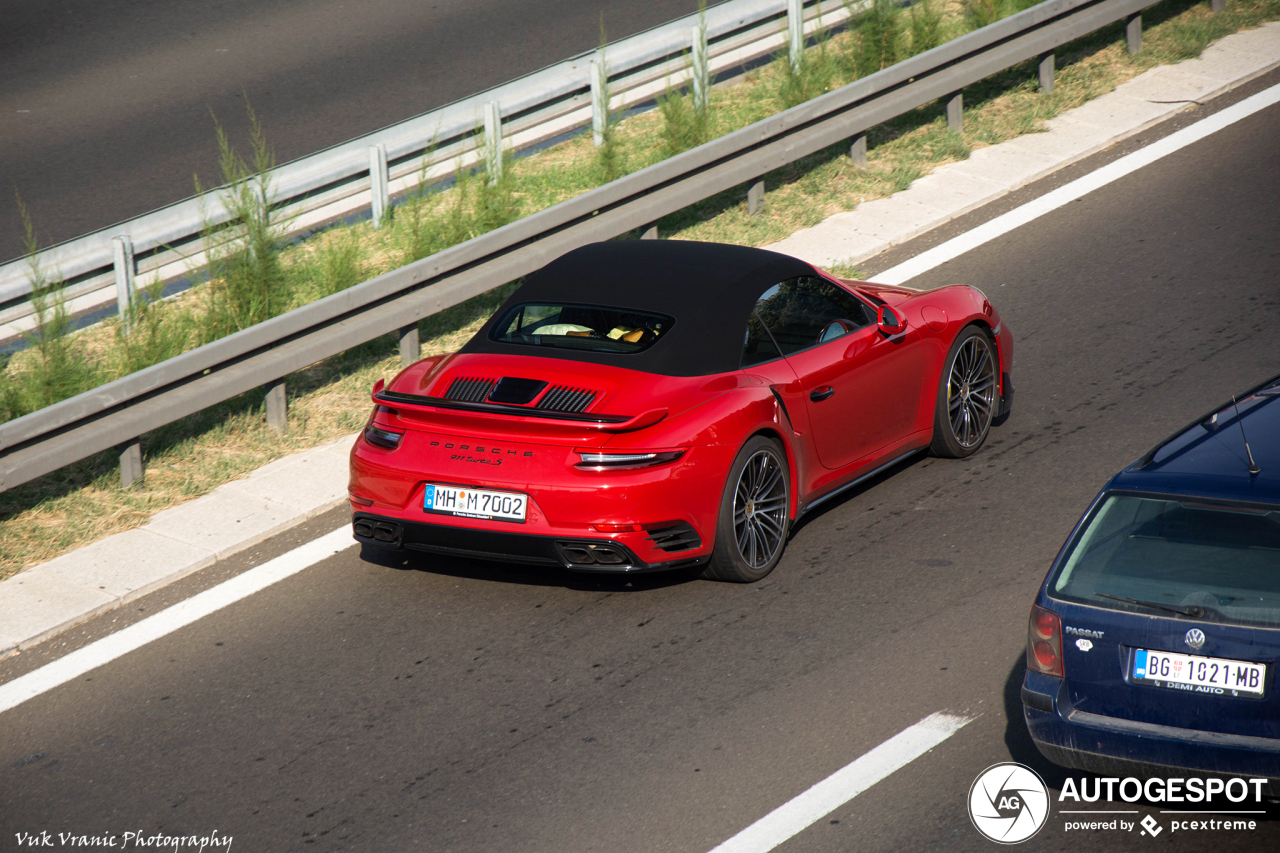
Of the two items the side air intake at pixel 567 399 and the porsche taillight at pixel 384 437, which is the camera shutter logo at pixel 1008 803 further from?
the porsche taillight at pixel 384 437

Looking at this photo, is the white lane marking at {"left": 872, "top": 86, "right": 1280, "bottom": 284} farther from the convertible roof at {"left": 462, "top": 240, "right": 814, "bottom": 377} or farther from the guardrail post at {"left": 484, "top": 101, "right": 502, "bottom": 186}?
the convertible roof at {"left": 462, "top": 240, "right": 814, "bottom": 377}

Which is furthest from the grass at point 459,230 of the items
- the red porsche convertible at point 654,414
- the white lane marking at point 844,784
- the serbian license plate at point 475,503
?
the white lane marking at point 844,784

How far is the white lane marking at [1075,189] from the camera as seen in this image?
10938mm

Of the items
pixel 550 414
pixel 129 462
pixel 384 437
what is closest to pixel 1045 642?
pixel 550 414

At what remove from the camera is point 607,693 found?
6145 mm

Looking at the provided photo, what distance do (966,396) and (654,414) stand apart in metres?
2.47

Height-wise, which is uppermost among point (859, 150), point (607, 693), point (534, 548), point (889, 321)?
point (889, 321)

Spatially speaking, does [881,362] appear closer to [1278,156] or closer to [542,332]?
[542,332]

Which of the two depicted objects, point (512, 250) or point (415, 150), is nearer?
point (512, 250)

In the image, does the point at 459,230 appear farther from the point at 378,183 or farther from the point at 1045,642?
the point at 1045,642

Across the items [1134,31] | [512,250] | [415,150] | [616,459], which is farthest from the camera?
[1134,31]

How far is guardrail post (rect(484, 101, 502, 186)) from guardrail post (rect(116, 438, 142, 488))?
4157mm

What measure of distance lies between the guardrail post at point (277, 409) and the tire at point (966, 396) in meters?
3.95

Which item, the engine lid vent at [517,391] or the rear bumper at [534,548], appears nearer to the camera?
the rear bumper at [534,548]
